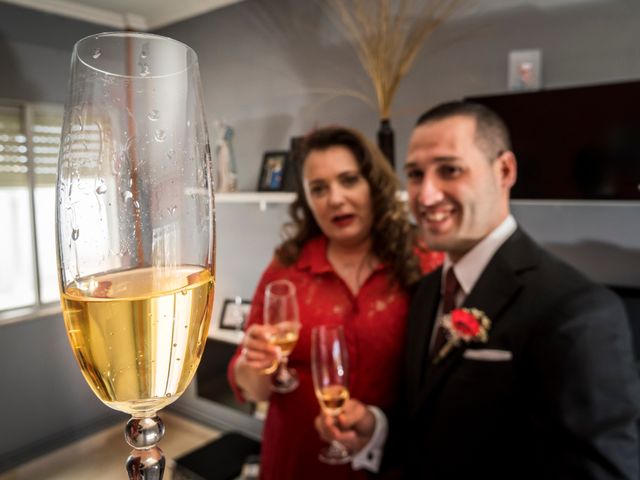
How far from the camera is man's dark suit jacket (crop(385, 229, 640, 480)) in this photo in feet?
3.11

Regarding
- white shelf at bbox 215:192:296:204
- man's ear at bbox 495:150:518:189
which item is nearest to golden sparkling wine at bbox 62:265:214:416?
man's ear at bbox 495:150:518:189

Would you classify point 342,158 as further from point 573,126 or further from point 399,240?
point 573,126

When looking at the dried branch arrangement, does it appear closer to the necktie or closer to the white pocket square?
the necktie

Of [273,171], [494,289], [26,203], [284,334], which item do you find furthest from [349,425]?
[26,203]

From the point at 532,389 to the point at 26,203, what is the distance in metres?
3.74

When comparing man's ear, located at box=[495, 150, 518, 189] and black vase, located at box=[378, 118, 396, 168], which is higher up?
black vase, located at box=[378, 118, 396, 168]

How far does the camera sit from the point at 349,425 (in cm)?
129

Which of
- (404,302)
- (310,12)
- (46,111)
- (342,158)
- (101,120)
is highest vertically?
(310,12)

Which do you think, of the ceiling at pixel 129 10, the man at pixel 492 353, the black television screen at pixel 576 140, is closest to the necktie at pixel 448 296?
the man at pixel 492 353

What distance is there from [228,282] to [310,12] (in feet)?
6.83

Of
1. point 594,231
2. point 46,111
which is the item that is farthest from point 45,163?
point 594,231

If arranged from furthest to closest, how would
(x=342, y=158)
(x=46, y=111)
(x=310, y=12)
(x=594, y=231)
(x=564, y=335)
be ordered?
(x=46, y=111)
(x=310, y=12)
(x=594, y=231)
(x=342, y=158)
(x=564, y=335)

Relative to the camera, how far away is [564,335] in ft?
3.23

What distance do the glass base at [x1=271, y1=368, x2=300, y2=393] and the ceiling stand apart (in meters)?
2.98
